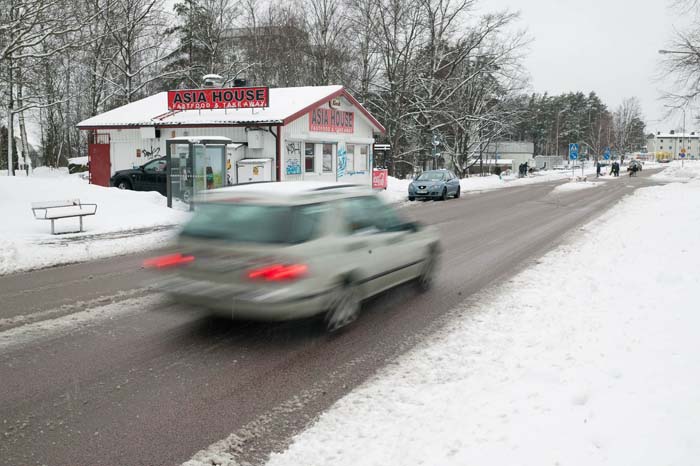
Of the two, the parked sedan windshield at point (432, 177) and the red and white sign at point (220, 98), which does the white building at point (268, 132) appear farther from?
the parked sedan windshield at point (432, 177)

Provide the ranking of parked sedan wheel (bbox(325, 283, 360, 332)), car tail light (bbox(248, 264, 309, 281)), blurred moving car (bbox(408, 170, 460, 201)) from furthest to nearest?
1. blurred moving car (bbox(408, 170, 460, 201))
2. parked sedan wheel (bbox(325, 283, 360, 332))
3. car tail light (bbox(248, 264, 309, 281))

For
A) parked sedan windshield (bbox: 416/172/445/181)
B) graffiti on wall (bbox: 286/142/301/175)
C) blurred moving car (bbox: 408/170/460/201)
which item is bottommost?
blurred moving car (bbox: 408/170/460/201)

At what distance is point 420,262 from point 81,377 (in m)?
4.69

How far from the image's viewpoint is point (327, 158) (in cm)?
3061

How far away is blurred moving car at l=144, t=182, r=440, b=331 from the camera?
596cm

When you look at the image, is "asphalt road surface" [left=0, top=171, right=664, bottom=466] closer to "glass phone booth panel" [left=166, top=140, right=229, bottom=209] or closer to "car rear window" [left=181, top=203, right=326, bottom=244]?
"car rear window" [left=181, top=203, right=326, bottom=244]

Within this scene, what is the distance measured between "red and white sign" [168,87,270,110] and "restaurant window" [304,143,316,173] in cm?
291

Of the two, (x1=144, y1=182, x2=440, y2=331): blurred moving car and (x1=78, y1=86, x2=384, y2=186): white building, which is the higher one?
(x1=78, y1=86, x2=384, y2=186): white building

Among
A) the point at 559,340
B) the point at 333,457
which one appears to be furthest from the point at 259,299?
the point at 559,340

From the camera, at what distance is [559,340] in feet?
20.3

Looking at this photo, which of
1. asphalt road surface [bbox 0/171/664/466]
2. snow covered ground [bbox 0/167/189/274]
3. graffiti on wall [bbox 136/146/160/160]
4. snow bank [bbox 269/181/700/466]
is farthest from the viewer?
graffiti on wall [bbox 136/146/160/160]

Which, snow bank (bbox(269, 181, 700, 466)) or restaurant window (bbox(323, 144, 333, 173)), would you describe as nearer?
snow bank (bbox(269, 181, 700, 466))

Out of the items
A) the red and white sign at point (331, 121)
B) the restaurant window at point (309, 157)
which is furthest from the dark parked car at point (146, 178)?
the red and white sign at point (331, 121)

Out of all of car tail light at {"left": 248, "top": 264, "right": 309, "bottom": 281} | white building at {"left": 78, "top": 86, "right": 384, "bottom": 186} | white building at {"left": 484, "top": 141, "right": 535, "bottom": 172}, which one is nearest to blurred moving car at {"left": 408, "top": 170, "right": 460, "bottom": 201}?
white building at {"left": 78, "top": 86, "right": 384, "bottom": 186}
